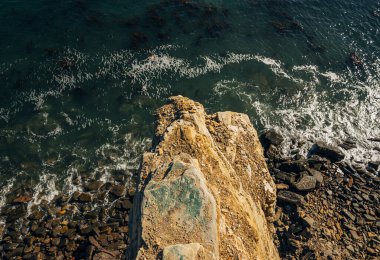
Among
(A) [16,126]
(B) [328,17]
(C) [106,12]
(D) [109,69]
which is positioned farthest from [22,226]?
(B) [328,17]

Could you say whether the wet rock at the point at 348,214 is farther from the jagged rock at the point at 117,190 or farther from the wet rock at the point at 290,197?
the jagged rock at the point at 117,190

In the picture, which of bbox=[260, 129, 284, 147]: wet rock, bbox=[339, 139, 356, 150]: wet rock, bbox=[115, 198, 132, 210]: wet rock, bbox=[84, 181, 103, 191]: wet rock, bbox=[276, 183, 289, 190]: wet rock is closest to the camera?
bbox=[115, 198, 132, 210]: wet rock

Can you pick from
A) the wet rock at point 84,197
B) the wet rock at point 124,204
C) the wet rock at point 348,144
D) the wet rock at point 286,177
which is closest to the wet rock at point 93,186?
the wet rock at point 84,197

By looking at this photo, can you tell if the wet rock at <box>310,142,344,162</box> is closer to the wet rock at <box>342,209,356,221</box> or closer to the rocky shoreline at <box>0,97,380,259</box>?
the rocky shoreline at <box>0,97,380,259</box>

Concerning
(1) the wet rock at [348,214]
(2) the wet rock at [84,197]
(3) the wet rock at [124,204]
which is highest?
(1) the wet rock at [348,214]

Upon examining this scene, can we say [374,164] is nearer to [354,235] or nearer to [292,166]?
[292,166]

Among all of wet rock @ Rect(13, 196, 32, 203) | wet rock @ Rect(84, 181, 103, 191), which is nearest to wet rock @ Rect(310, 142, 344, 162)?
wet rock @ Rect(84, 181, 103, 191)
